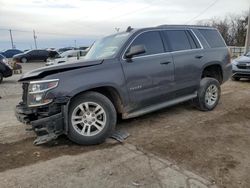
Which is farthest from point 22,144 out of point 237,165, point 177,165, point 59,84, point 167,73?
point 237,165

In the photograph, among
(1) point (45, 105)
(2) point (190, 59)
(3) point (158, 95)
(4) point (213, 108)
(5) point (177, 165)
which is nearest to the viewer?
(5) point (177, 165)

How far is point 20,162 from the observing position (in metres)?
4.13

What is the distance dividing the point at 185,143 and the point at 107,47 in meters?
2.43

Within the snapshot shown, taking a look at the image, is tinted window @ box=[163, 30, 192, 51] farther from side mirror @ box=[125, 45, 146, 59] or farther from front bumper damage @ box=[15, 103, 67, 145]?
front bumper damage @ box=[15, 103, 67, 145]

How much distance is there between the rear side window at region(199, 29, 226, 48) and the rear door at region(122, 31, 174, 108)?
1.57 metres

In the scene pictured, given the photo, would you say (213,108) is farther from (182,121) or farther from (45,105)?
(45,105)

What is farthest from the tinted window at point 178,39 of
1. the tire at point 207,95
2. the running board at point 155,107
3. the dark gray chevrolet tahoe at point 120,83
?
the running board at point 155,107

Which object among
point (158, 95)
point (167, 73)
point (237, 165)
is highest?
point (167, 73)

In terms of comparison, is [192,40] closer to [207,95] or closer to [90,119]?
[207,95]

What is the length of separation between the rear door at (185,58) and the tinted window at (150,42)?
24 cm

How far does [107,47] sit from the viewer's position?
5.78 metres

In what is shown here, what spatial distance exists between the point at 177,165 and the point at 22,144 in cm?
261

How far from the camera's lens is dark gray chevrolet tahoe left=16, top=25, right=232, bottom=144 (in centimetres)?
445

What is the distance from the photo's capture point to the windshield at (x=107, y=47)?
5394mm
